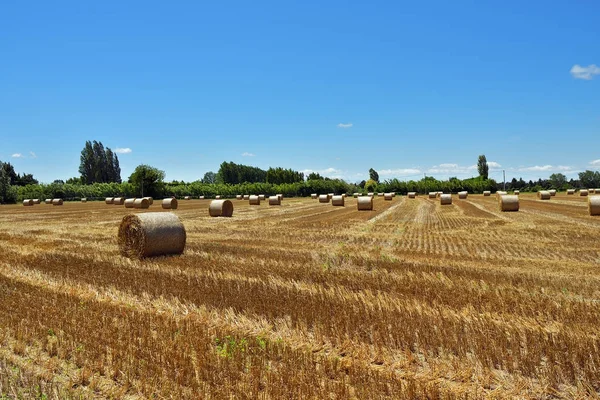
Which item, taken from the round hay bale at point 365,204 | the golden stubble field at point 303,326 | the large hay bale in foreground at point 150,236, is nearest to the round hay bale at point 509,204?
the round hay bale at point 365,204

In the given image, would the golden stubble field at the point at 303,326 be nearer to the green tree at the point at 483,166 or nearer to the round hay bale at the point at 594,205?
the round hay bale at the point at 594,205

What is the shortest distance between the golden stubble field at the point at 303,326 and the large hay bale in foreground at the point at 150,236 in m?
0.59

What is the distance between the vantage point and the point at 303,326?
6.91 meters

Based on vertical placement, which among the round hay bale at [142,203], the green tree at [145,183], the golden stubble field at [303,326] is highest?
the green tree at [145,183]

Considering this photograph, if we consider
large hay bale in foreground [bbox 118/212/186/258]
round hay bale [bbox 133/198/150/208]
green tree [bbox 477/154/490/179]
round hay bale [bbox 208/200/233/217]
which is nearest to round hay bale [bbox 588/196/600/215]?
round hay bale [bbox 208/200/233/217]

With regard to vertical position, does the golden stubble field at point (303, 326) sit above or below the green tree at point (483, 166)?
below

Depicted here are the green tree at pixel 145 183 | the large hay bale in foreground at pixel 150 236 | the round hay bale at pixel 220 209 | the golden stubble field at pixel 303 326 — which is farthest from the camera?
the green tree at pixel 145 183

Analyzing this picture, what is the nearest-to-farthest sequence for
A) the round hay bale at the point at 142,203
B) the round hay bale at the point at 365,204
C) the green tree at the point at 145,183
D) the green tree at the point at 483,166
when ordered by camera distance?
the round hay bale at the point at 365,204, the round hay bale at the point at 142,203, the green tree at the point at 145,183, the green tree at the point at 483,166

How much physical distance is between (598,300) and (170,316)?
7.44 metres

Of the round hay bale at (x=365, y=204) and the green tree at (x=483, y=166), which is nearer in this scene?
the round hay bale at (x=365, y=204)

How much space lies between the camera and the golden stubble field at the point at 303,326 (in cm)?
507

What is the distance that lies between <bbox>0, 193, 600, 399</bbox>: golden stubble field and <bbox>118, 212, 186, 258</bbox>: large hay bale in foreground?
1.93 feet

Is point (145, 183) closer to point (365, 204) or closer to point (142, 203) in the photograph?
point (142, 203)

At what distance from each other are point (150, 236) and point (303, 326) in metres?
8.39
